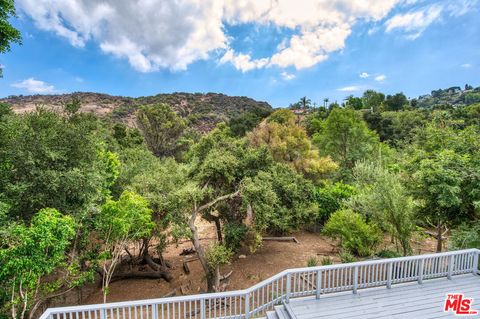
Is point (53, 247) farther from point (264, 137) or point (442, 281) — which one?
point (264, 137)

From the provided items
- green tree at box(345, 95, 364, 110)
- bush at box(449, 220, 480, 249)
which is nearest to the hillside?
green tree at box(345, 95, 364, 110)

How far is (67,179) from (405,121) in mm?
35263

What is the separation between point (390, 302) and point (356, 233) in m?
5.04

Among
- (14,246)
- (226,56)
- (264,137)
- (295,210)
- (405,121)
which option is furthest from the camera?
(226,56)

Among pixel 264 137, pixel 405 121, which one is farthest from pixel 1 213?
pixel 405 121

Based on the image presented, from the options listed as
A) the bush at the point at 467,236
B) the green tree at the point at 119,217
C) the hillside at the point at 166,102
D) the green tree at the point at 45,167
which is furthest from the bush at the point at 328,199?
the hillside at the point at 166,102

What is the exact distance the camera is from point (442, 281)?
6.34 metres

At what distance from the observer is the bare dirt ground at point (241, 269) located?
9295 millimetres

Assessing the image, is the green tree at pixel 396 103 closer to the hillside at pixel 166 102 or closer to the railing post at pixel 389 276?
the hillside at pixel 166 102

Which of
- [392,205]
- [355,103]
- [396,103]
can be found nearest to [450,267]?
[392,205]

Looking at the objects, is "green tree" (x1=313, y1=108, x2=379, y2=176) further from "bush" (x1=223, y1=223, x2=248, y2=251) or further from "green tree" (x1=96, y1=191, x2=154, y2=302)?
"green tree" (x1=96, y1=191, x2=154, y2=302)

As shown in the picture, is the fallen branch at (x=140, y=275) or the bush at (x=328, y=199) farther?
the bush at (x=328, y=199)

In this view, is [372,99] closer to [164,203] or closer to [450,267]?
[450,267]

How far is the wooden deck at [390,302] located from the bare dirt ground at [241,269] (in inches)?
164
